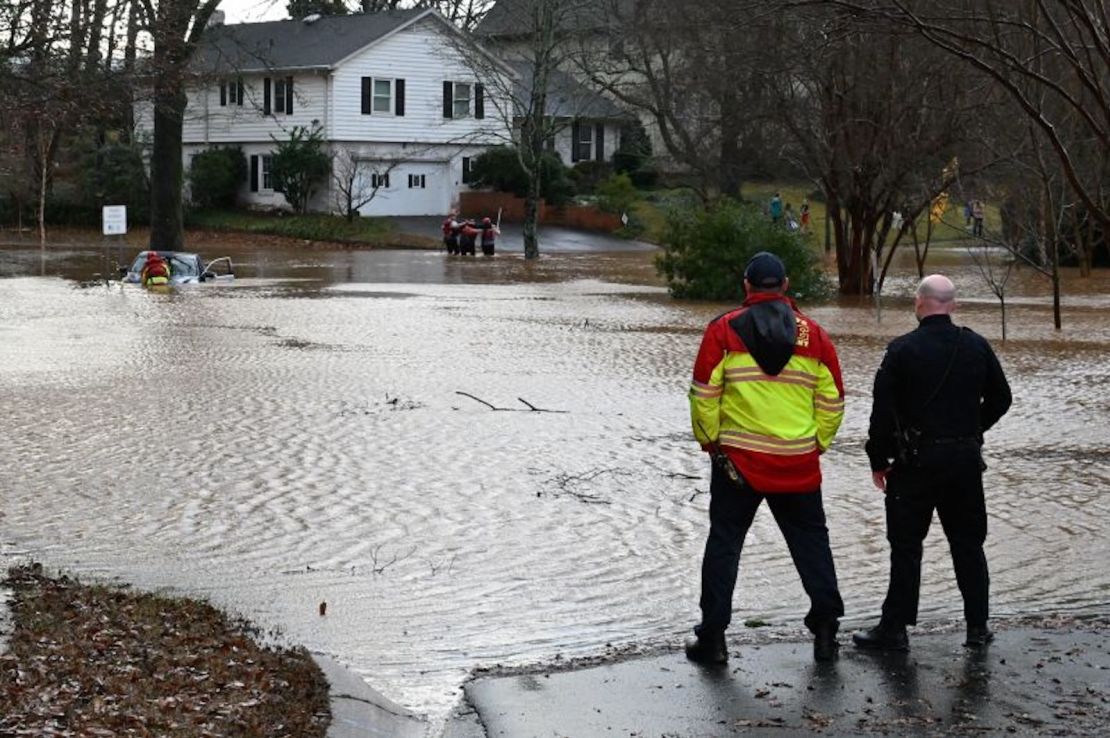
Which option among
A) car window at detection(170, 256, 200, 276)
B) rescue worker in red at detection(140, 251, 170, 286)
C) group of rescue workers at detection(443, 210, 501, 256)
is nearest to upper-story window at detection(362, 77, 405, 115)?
group of rescue workers at detection(443, 210, 501, 256)

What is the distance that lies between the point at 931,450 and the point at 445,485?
596 cm

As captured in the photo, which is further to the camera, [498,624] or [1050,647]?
[498,624]

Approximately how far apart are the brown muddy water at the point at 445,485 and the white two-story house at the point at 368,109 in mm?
41259

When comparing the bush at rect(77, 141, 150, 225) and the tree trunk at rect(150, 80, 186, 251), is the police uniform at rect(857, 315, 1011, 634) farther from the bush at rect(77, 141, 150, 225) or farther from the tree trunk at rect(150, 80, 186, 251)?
the bush at rect(77, 141, 150, 225)

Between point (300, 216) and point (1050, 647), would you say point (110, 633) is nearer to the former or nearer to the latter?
point (1050, 647)

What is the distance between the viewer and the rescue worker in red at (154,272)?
1556 inches

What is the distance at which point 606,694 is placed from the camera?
7043mm

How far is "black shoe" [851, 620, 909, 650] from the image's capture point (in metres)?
7.77

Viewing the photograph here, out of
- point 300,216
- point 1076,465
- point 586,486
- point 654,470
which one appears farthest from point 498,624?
point 300,216

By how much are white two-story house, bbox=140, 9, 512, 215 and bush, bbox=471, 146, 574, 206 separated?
2.55 ft

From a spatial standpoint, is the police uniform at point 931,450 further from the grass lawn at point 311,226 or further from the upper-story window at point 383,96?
the upper-story window at point 383,96

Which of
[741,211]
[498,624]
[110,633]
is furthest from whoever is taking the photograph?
[741,211]

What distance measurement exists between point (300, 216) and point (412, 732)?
6214 cm

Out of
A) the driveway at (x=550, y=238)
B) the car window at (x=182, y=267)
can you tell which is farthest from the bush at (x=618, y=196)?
the car window at (x=182, y=267)
